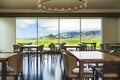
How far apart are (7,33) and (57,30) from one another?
3.23 meters

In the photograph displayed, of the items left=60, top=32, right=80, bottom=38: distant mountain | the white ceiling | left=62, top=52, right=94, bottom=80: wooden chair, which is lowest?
left=62, top=52, right=94, bottom=80: wooden chair

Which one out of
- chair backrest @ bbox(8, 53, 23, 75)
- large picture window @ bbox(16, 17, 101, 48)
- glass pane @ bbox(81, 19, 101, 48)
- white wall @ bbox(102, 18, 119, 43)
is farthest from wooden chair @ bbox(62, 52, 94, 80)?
glass pane @ bbox(81, 19, 101, 48)

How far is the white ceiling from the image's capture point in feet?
36.2

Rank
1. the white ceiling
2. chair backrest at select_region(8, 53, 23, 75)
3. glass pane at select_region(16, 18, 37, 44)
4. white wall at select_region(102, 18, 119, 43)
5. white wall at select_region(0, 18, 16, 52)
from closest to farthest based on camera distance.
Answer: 1. chair backrest at select_region(8, 53, 23, 75)
2. the white ceiling
3. white wall at select_region(0, 18, 16, 52)
4. white wall at select_region(102, 18, 119, 43)
5. glass pane at select_region(16, 18, 37, 44)

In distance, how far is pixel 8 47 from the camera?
1291 cm

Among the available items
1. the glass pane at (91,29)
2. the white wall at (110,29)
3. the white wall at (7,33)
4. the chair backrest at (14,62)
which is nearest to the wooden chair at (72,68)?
the chair backrest at (14,62)

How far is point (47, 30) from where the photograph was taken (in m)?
14.2

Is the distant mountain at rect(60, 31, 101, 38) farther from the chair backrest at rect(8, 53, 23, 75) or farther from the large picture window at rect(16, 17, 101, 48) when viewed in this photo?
the chair backrest at rect(8, 53, 23, 75)

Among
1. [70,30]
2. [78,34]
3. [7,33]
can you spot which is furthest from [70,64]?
[70,30]

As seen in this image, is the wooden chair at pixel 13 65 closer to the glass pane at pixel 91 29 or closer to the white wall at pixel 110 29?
the white wall at pixel 110 29

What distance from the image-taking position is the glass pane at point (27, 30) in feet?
45.7

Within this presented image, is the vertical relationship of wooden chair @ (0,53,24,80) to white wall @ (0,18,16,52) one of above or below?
below

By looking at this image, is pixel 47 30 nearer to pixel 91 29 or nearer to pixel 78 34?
pixel 78 34

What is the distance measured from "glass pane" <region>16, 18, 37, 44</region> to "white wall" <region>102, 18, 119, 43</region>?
14.5 ft
